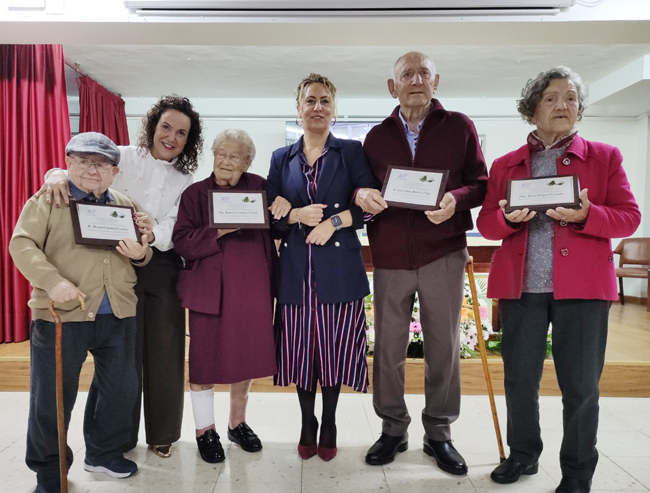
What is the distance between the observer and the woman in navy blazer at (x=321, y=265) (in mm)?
1996

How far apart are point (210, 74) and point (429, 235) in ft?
17.0

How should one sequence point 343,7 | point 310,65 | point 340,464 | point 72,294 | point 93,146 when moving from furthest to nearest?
point 310,65, point 343,7, point 340,464, point 93,146, point 72,294

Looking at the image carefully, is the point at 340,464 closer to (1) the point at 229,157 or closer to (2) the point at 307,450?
(2) the point at 307,450

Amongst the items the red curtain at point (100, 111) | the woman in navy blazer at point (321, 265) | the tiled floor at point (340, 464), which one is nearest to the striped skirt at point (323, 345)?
the woman in navy blazer at point (321, 265)

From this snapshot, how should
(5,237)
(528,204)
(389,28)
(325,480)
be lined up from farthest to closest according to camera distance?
(5,237) < (389,28) < (325,480) < (528,204)

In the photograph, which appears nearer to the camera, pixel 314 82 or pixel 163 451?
pixel 314 82

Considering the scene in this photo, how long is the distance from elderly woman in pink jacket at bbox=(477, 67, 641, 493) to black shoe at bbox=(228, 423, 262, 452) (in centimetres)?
102

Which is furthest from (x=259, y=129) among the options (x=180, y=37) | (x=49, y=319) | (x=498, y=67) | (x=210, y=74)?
(x=49, y=319)

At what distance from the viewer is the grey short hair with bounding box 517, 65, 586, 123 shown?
5.83 feet

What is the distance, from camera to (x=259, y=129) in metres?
7.66

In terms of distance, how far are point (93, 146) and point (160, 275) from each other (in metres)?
0.60

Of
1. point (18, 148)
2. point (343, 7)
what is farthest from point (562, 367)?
point (18, 148)

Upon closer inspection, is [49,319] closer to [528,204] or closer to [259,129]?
[528,204]

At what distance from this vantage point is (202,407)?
6.99ft
